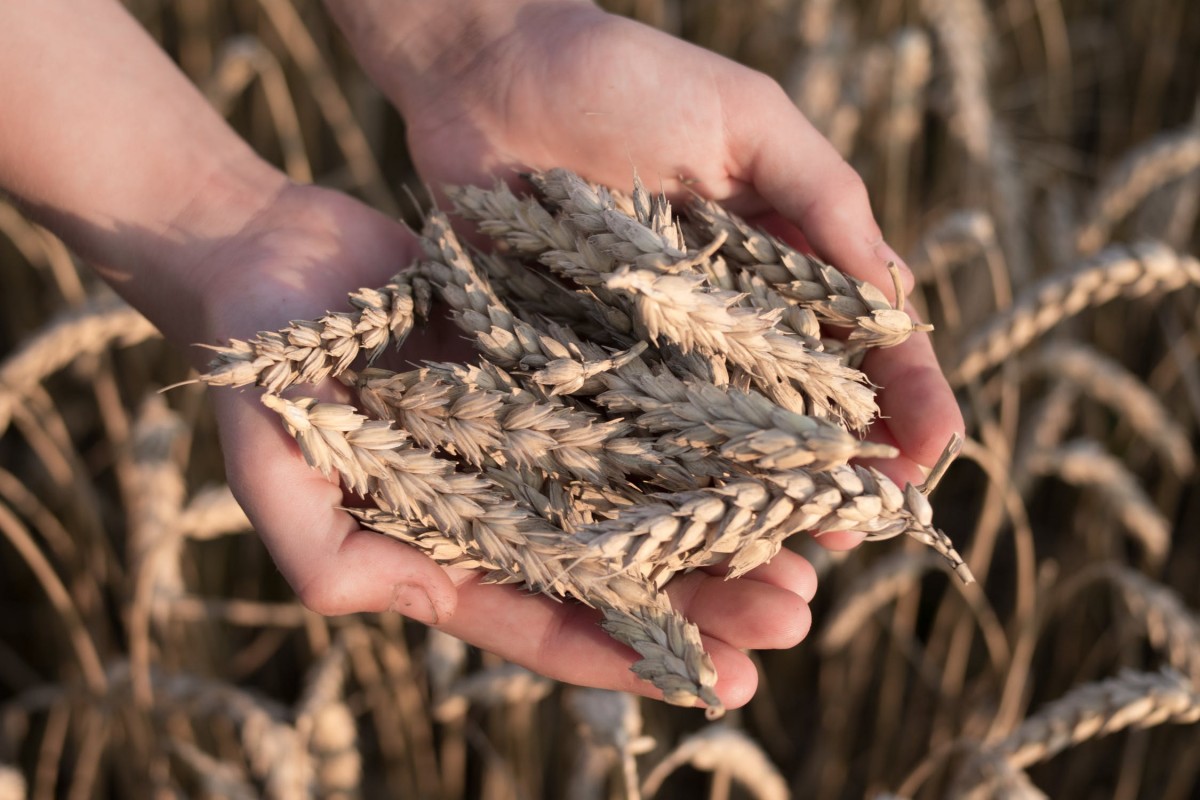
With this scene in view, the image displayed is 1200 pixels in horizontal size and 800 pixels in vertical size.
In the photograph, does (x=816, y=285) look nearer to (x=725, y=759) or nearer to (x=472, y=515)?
(x=472, y=515)

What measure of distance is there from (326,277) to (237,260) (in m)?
A: 0.15

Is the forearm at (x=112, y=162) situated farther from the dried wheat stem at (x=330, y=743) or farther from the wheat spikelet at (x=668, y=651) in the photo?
the wheat spikelet at (x=668, y=651)

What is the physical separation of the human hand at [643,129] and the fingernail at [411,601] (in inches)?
21.6

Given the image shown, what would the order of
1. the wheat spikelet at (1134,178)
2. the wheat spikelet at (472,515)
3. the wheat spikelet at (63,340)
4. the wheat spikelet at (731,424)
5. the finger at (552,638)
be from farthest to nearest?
the wheat spikelet at (1134,178), the wheat spikelet at (63,340), the finger at (552,638), the wheat spikelet at (472,515), the wheat spikelet at (731,424)

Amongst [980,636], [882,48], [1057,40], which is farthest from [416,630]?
[1057,40]

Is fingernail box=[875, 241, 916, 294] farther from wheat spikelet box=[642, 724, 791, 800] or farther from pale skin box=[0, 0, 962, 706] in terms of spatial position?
wheat spikelet box=[642, 724, 791, 800]

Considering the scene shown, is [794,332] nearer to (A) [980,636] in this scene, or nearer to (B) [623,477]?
(B) [623,477]

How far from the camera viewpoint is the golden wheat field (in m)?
1.59

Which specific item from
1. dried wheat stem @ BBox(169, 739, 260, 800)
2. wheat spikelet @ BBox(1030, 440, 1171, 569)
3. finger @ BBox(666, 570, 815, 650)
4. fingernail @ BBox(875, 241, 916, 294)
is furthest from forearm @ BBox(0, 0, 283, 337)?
wheat spikelet @ BBox(1030, 440, 1171, 569)

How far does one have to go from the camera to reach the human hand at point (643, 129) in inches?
56.8

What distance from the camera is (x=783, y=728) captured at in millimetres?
2287

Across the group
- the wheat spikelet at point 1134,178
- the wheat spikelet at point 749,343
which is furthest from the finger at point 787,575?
the wheat spikelet at point 1134,178

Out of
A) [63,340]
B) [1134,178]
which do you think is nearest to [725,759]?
[63,340]

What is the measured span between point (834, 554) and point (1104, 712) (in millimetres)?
590
